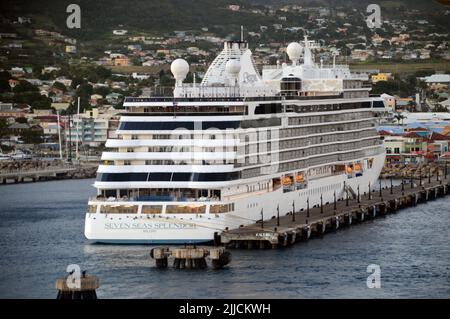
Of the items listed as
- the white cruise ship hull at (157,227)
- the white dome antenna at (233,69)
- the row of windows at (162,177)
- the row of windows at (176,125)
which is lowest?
the white cruise ship hull at (157,227)

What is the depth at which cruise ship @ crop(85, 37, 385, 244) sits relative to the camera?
7800cm

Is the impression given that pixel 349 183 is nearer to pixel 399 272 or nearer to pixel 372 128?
pixel 372 128

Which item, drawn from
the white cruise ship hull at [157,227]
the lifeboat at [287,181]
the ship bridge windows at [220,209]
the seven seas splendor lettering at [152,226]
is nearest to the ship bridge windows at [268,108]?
the lifeboat at [287,181]

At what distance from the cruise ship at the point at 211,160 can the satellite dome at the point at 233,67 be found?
0.05m

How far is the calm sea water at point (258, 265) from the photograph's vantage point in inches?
2687

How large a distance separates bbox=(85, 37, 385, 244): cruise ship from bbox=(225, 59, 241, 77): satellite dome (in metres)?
0.05

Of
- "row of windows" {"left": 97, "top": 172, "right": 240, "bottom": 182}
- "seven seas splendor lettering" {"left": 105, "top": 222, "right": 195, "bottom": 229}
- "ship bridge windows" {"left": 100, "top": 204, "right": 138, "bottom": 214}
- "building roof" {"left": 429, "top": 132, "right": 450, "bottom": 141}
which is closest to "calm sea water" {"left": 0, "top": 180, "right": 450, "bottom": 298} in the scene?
"seven seas splendor lettering" {"left": 105, "top": 222, "right": 195, "bottom": 229}

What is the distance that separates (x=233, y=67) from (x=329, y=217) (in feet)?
30.1

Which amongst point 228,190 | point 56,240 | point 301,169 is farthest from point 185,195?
point 301,169

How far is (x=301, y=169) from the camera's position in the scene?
92000 millimetres

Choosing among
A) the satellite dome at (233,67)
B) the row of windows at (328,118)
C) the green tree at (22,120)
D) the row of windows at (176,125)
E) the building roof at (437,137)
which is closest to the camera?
the row of windows at (176,125)

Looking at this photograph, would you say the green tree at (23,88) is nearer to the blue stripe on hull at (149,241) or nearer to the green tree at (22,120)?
the green tree at (22,120)

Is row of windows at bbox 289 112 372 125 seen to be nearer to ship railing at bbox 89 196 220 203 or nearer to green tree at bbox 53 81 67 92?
ship railing at bbox 89 196 220 203

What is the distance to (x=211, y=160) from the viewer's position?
262 feet
